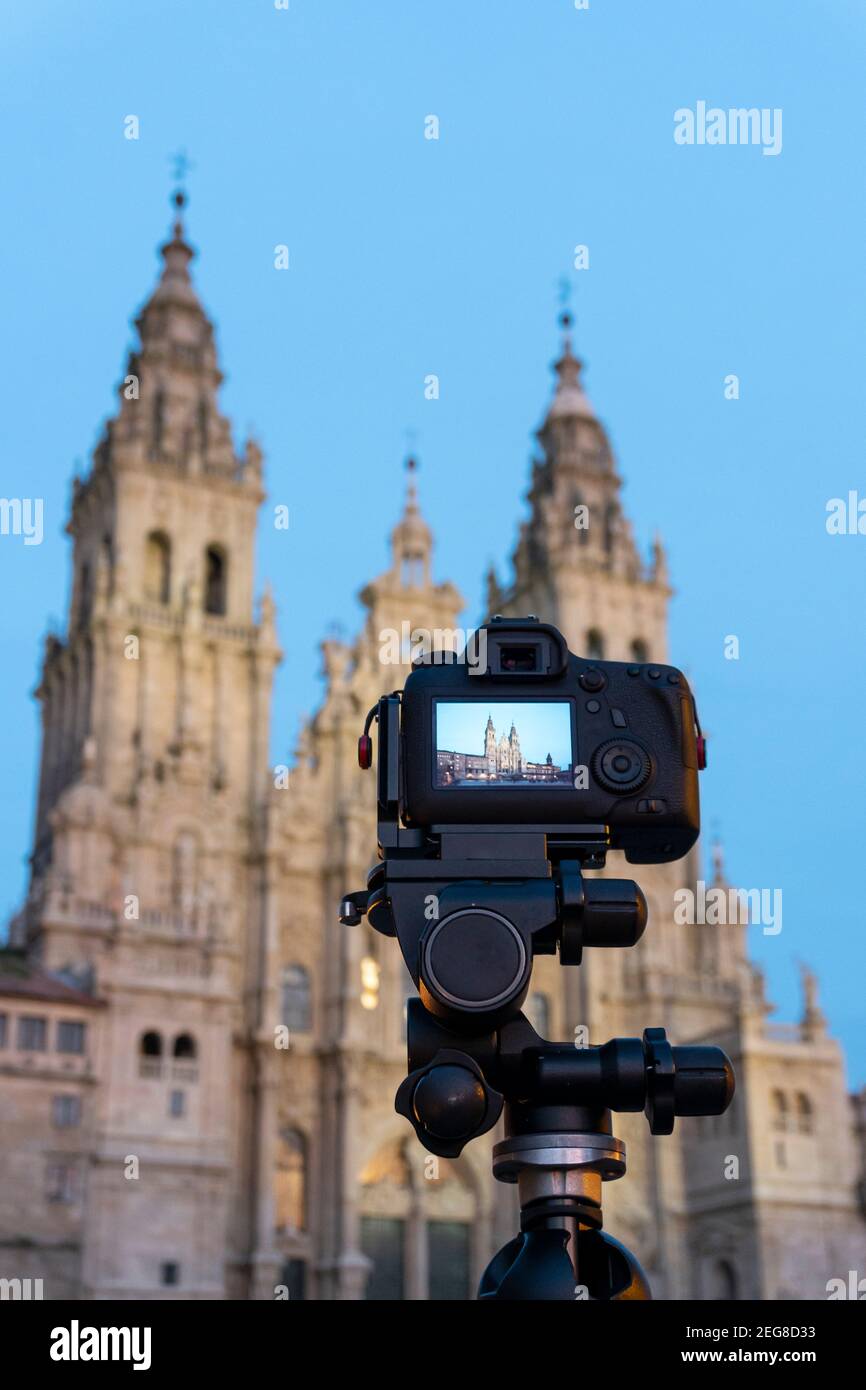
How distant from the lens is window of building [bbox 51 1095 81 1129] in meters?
32.1

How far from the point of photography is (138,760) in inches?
1569

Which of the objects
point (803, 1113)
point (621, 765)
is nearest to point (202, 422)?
point (803, 1113)

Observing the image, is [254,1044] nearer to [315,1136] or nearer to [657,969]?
[315,1136]

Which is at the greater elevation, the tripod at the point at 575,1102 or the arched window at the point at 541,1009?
the arched window at the point at 541,1009

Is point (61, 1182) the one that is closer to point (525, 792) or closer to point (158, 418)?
point (158, 418)

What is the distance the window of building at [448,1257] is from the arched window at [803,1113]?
9215 mm

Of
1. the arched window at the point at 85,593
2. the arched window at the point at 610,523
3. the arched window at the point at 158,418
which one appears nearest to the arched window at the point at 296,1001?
the arched window at the point at 85,593

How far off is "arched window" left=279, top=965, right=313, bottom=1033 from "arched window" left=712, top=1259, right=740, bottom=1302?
1240 centimetres

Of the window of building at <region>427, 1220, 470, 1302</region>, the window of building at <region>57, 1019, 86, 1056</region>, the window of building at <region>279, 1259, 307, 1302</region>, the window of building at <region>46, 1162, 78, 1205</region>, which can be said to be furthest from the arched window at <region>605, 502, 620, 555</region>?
the window of building at <region>46, 1162, 78, 1205</region>

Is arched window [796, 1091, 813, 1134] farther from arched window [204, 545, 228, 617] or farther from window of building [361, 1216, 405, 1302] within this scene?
arched window [204, 545, 228, 617]

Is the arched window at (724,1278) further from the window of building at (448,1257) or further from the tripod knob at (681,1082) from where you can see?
the tripod knob at (681,1082)

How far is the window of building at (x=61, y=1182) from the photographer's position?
31406mm
